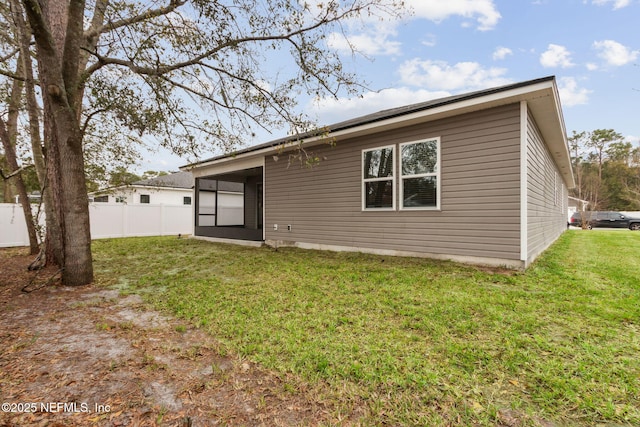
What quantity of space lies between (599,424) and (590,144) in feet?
143

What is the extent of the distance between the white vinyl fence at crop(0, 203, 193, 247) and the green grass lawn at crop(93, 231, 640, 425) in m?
6.92

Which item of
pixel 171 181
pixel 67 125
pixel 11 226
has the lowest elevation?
pixel 11 226

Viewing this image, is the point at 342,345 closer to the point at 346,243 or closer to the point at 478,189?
the point at 478,189

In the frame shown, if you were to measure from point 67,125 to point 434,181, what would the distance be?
6.33 metres

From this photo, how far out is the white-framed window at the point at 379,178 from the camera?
6.45 meters

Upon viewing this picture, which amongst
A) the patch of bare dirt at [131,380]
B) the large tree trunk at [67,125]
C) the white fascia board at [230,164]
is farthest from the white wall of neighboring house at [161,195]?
the patch of bare dirt at [131,380]

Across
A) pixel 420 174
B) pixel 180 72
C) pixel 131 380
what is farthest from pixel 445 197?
pixel 180 72

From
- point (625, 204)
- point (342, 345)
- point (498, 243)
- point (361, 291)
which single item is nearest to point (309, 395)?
point (342, 345)

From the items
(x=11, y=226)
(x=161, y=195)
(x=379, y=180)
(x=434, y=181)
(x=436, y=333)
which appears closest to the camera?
(x=436, y=333)

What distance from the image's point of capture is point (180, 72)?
5621 mm

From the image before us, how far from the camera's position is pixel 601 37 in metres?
7.21

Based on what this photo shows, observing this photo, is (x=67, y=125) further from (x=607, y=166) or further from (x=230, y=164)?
(x=607, y=166)

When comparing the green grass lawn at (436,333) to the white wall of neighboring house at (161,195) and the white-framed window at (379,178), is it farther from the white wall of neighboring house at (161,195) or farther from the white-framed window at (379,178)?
the white wall of neighboring house at (161,195)

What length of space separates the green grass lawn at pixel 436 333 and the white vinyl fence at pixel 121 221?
6919 mm
